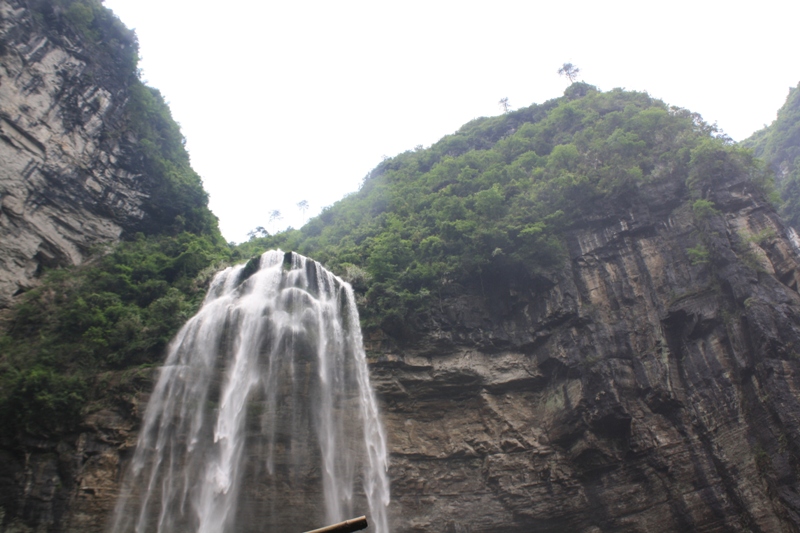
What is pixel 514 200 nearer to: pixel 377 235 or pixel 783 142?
pixel 377 235

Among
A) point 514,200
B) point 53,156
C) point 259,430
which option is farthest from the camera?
point 514,200

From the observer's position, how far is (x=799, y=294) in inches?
612

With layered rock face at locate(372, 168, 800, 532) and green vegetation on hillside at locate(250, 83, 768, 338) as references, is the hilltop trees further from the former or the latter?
layered rock face at locate(372, 168, 800, 532)

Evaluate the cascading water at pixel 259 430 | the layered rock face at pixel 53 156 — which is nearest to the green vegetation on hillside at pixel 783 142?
the cascading water at pixel 259 430

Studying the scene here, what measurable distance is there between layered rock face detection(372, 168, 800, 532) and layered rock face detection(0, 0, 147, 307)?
1271 cm

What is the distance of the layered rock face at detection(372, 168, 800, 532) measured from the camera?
541 inches

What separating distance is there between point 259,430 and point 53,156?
13.6m

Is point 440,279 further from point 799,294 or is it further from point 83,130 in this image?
point 83,130

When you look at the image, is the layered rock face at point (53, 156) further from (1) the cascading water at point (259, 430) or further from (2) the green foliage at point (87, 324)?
(1) the cascading water at point (259, 430)

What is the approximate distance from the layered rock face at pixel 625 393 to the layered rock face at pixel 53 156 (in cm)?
1271

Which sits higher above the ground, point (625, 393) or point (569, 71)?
point (569, 71)

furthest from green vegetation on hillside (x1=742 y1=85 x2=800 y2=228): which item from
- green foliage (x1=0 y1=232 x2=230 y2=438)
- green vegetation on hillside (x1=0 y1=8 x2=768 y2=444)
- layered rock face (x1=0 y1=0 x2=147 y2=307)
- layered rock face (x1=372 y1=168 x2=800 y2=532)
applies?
layered rock face (x1=0 y1=0 x2=147 y2=307)

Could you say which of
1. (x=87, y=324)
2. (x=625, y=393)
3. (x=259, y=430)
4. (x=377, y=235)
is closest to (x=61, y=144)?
(x=87, y=324)

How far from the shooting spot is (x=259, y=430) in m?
14.5
